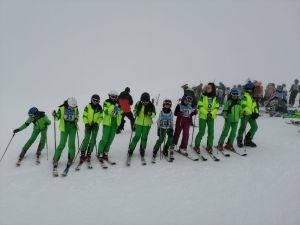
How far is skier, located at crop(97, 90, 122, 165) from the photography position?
30.0 feet

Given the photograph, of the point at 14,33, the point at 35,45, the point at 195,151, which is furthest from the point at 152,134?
the point at 14,33

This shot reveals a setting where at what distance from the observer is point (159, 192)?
24.1ft

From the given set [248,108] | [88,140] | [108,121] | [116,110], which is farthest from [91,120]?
[248,108]

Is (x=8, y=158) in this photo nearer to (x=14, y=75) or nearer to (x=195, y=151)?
(x=195, y=151)

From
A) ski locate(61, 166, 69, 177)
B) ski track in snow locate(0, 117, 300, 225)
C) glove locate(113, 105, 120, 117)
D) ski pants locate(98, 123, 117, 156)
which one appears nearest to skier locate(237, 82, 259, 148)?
ski track in snow locate(0, 117, 300, 225)

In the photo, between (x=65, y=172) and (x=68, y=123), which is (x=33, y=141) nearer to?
(x=68, y=123)

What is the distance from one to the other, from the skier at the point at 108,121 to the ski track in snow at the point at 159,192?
1.35 ft

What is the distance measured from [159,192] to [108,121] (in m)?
3.01

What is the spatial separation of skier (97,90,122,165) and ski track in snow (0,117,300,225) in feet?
1.35

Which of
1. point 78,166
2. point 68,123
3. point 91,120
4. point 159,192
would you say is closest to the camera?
point 159,192

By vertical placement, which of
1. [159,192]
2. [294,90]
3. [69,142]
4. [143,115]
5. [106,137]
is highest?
[294,90]

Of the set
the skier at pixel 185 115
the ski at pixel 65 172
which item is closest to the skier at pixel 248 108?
the skier at pixel 185 115

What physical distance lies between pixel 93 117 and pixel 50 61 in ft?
322

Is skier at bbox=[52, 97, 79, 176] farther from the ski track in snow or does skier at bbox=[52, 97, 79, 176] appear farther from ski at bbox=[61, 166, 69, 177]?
the ski track in snow
